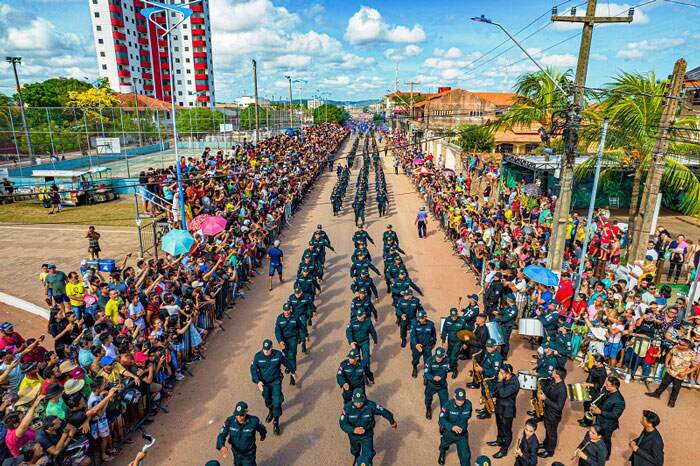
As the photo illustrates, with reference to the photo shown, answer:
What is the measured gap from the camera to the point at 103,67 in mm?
76438

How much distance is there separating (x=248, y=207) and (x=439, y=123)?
169 ft

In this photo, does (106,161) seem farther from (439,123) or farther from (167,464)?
(439,123)

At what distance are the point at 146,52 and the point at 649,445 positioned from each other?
96.0 metres

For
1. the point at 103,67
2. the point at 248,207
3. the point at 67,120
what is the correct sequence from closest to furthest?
1. the point at 248,207
2. the point at 67,120
3. the point at 103,67

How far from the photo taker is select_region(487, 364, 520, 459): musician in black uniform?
21.7 ft

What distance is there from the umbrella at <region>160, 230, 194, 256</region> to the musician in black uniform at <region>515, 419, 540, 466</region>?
8.42 metres

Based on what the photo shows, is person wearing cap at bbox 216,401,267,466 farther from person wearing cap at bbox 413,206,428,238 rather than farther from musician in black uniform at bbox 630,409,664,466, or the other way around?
person wearing cap at bbox 413,206,428,238

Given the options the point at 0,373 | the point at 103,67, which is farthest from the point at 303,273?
the point at 103,67

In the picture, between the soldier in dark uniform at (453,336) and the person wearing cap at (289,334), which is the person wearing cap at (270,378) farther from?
the soldier in dark uniform at (453,336)

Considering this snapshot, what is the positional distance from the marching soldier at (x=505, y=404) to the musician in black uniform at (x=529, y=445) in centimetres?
91

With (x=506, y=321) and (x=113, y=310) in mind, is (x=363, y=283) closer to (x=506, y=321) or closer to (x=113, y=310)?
(x=506, y=321)

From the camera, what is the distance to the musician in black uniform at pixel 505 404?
21.7 ft

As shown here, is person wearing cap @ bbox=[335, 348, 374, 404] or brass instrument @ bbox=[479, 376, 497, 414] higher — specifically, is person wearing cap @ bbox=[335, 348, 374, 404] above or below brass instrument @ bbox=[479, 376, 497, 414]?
above

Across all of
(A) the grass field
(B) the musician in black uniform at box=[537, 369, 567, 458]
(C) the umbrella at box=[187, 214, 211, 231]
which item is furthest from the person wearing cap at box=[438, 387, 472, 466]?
(A) the grass field
